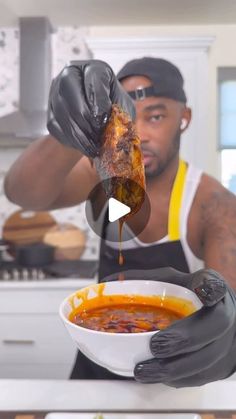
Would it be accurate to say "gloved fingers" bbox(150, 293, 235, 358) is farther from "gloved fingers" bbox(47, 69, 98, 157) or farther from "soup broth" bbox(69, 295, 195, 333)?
"gloved fingers" bbox(47, 69, 98, 157)

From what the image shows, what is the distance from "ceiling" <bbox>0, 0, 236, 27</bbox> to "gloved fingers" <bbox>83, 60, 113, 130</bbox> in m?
0.69

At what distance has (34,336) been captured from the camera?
4.29ft

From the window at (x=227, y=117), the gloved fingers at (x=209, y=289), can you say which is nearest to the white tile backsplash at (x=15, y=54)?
the window at (x=227, y=117)

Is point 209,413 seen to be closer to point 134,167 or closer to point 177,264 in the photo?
point 134,167

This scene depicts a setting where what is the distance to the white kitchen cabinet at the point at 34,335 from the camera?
50.4 inches

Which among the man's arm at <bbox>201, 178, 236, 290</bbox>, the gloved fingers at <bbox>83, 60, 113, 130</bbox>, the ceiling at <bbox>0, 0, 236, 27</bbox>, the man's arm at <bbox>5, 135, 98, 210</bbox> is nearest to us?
the gloved fingers at <bbox>83, 60, 113, 130</bbox>

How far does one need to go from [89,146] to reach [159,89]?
0.65 m

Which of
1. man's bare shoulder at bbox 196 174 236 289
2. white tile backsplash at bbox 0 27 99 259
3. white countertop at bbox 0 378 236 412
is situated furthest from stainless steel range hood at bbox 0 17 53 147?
white countertop at bbox 0 378 236 412

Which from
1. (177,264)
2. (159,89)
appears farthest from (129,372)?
(159,89)

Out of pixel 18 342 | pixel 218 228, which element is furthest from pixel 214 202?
pixel 18 342

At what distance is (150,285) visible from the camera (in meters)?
0.50

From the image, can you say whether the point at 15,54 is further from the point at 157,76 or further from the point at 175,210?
the point at 175,210

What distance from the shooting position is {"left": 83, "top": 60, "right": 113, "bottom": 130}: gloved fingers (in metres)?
0.46

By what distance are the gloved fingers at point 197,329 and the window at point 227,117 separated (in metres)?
0.73
